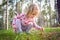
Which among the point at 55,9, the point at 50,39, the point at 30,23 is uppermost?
the point at 55,9

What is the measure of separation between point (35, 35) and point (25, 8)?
0.23m

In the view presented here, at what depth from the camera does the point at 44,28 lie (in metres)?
1.35

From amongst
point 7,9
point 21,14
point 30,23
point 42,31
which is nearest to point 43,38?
point 42,31

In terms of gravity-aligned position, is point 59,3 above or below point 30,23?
above

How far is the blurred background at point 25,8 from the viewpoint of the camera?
4.38 feet

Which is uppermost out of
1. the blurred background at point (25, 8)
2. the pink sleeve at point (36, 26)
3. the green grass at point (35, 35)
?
the blurred background at point (25, 8)

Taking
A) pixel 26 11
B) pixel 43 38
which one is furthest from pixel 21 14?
pixel 43 38

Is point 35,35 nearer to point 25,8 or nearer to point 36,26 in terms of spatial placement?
point 36,26

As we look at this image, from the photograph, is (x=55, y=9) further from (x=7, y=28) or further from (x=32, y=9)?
(x=7, y=28)

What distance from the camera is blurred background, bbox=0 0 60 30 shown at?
1.34 metres

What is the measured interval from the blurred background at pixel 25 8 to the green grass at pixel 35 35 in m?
0.04

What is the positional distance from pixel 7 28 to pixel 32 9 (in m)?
0.25

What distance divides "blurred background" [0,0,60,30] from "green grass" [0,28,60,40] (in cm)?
4

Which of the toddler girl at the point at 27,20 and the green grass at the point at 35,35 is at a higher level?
the toddler girl at the point at 27,20
